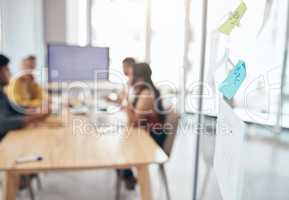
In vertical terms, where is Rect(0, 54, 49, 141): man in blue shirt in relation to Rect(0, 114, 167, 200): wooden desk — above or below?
above

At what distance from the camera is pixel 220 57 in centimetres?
82

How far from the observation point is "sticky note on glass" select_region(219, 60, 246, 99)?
721 mm

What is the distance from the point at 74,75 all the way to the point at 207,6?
0.64 meters

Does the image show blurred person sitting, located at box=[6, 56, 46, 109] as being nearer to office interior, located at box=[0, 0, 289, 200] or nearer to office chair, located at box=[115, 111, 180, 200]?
office interior, located at box=[0, 0, 289, 200]

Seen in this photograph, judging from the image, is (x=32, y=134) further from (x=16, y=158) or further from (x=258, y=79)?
(x=258, y=79)

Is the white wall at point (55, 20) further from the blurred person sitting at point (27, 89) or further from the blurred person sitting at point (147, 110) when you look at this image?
the blurred person sitting at point (147, 110)

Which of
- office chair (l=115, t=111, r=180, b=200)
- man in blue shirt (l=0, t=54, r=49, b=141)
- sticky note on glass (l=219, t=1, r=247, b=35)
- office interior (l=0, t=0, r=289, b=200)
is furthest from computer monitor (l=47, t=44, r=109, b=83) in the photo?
man in blue shirt (l=0, t=54, r=49, b=141)

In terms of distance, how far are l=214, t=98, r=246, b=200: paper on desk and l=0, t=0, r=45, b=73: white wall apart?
2.80ft

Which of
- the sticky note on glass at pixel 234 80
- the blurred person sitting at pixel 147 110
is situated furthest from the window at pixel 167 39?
the sticky note on glass at pixel 234 80

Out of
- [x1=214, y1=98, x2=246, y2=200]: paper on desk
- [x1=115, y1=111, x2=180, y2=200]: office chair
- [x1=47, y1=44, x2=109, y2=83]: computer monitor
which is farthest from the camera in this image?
[x1=115, y1=111, x2=180, y2=200]: office chair

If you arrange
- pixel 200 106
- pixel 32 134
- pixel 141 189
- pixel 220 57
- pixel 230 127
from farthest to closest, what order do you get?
pixel 32 134, pixel 141 189, pixel 200 106, pixel 220 57, pixel 230 127

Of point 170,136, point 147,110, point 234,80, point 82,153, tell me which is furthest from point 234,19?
point 82,153

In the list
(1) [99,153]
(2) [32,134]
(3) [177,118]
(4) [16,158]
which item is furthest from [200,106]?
(2) [32,134]

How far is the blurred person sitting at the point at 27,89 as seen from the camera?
169cm
